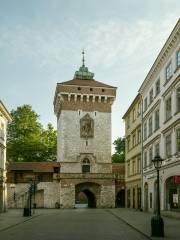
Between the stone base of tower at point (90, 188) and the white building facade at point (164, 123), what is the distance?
57.5 feet

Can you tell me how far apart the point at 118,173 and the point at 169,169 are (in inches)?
1344

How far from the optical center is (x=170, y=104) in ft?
110

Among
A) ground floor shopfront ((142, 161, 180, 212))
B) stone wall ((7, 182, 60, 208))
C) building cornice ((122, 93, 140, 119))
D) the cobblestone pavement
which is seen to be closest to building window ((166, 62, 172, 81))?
ground floor shopfront ((142, 161, 180, 212))

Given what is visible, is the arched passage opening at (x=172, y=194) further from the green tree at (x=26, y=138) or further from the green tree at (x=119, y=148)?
the green tree at (x=119, y=148)

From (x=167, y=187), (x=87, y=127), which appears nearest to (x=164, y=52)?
(x=167, y=187)

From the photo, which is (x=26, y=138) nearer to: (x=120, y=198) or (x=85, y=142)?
(x=85, y=142)

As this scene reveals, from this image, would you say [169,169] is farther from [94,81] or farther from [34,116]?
[34,116]

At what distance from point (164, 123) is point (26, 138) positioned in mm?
44518

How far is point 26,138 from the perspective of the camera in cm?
7619

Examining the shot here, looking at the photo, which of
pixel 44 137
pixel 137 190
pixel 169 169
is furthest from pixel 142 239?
pixel 44 137

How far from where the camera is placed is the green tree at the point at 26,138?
248 feet

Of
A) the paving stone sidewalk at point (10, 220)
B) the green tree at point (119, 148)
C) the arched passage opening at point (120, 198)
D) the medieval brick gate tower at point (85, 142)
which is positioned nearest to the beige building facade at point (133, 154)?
the medieval brick gate tower at point (85, 142)

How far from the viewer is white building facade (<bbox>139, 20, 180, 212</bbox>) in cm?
3116

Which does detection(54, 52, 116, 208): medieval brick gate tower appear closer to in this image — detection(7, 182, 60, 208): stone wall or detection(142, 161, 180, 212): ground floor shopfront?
detection(7, 182, 60, 208): stone wall
